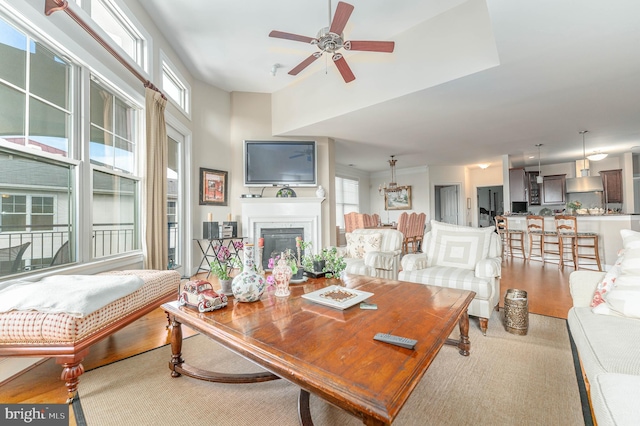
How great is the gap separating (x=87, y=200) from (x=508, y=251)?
23.6ft

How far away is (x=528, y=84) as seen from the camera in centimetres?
312

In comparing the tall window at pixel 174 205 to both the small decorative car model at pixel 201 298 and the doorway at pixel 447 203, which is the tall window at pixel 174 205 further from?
the doorway at pixel 447 203

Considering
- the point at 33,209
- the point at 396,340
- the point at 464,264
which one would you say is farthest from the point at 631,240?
the point at 33,209

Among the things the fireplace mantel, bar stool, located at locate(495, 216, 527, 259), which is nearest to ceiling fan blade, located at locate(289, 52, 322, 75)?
the fireplace mantel

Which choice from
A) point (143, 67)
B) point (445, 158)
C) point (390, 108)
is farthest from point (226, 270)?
point (445, 158)

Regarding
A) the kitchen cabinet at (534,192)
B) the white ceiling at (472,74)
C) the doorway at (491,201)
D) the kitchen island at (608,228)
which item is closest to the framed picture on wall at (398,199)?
the doorway at (491,201)

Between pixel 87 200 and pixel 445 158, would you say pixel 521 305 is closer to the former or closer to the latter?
pixel 87 200

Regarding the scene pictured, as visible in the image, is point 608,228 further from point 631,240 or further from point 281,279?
point 281,279

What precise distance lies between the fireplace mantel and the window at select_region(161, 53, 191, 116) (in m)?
1.79

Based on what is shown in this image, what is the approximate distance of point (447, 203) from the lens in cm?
927

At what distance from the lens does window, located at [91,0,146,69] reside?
2615 millimetres

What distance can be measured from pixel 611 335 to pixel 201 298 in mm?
1924

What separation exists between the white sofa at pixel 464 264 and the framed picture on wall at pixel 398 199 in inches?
244

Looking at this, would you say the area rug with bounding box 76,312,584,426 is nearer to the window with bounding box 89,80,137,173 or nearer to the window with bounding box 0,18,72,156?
the window with bounding box 0,18,72,156
